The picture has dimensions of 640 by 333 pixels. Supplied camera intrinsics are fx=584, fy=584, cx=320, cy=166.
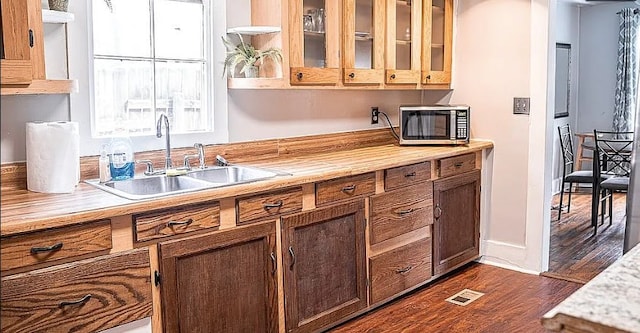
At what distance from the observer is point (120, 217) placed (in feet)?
6.84

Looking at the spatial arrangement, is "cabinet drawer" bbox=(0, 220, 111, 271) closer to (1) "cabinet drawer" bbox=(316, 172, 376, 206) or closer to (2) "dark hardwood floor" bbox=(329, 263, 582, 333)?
(1) "cabinet drawer" bbox=(316, 172, 376, 206)

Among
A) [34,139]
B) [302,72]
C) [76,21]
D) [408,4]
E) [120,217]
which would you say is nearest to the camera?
[120,217]

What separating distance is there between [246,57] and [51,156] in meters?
1.14

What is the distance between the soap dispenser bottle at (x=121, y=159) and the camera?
2.57m

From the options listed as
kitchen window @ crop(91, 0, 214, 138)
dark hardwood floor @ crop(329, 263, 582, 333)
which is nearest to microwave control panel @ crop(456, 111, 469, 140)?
dark hardwood floor @ crop(329, 263, 582, 333)

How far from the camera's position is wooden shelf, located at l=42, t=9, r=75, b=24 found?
2260mm

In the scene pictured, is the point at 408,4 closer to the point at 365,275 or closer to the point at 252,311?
the point at 365,275

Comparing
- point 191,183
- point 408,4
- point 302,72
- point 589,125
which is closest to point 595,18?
point 589,125

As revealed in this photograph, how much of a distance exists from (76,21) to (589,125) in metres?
6.42

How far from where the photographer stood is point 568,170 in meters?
6.96

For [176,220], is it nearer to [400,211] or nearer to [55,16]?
[55,16]

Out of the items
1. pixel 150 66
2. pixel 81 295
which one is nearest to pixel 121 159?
pixel 150 66

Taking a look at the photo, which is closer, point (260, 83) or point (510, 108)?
point (260, 83)

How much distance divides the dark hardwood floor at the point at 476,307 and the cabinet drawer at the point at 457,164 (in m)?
0.70
